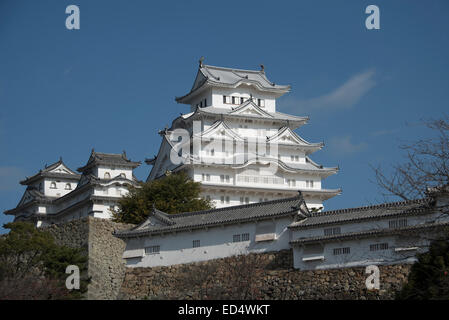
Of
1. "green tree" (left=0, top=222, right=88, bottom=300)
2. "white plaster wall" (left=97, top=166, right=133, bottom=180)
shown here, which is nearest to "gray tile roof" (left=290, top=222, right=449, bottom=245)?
"green tree" (left=0, top=222, right=88, bottom=300)

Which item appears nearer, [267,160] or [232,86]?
[267,160]

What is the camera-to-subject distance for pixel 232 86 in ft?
211

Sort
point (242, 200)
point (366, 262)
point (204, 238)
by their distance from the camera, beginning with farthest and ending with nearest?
point (242, 200) → point (204, 238) → point (366, 262)

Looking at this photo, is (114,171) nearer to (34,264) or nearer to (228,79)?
(228,79)

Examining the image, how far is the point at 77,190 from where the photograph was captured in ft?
216

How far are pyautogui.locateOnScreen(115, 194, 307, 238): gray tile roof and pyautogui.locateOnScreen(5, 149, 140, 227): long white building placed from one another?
1667 cm

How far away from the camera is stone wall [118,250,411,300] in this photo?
33.0 m

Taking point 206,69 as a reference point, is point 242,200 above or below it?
below

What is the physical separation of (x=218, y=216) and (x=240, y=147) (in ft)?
73.3

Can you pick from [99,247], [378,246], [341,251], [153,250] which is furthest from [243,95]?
[378,246]

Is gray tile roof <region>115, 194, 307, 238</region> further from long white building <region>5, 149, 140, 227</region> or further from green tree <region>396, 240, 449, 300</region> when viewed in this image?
long white building <region>5, 149, 140, 227</region>
